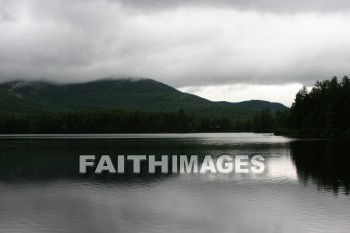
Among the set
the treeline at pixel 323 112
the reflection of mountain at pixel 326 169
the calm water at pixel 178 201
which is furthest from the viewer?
the treeline at pixel 323 112

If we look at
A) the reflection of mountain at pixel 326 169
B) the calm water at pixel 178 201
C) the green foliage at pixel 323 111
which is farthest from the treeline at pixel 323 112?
the calm water at pixel 178 201

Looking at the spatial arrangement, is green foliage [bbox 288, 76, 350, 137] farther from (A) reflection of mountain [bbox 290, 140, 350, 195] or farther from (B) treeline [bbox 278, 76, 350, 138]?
(A) reflection of mountain [bbox 290, 140, 350, 195]

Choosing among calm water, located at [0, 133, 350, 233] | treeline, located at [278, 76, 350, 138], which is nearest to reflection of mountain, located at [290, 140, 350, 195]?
calm water, located at [0, 133, 350, 233]

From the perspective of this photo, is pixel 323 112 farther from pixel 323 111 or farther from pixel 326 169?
pixel 326 169

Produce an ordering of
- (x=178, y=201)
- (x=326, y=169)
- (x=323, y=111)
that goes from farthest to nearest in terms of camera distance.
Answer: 1. (x=323, y=111)
2. (x=326, y=169)
3. (x=178, y=201)

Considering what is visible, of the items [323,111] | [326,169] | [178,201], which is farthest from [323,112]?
[178,201]

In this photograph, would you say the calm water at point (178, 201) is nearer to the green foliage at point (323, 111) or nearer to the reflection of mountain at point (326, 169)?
the reflection of mountain at point (326, 169)

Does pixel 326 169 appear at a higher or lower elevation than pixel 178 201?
higher

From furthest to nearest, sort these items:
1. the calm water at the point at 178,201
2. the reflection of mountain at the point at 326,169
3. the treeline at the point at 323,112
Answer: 1. the treeline at the point at 323,112
2. the reflection of mountain at the point at 326,169
3. the calm water at the point at 178,201

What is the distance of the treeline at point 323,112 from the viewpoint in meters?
145

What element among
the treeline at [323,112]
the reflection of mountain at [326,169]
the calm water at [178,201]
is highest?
the treeline at [323,112]

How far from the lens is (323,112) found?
151 meters

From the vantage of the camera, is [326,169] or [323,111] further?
[323,111]

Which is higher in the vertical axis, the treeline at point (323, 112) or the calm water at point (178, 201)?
the treeline at point (323, 112)
